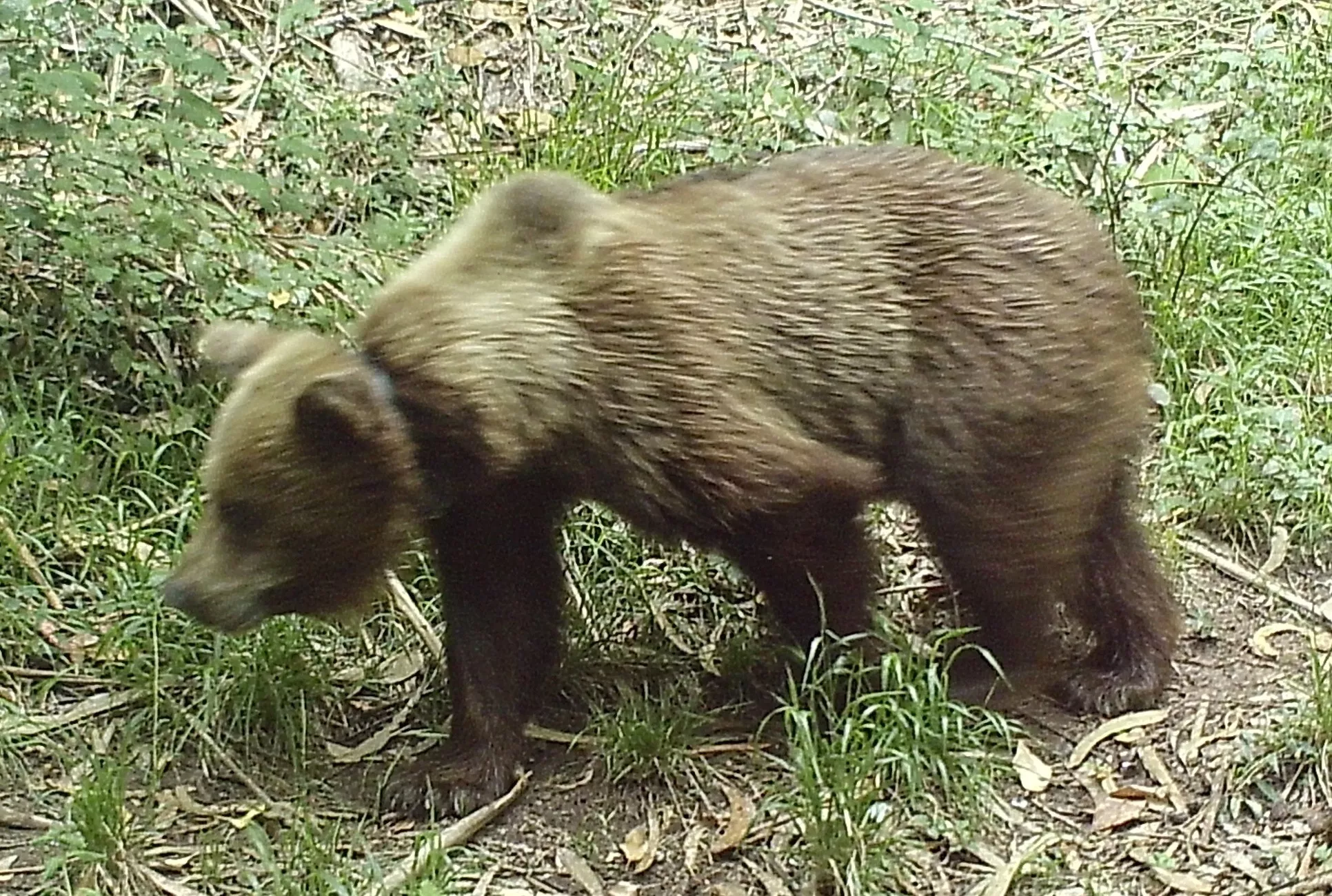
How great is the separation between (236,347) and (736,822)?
1.38 metres

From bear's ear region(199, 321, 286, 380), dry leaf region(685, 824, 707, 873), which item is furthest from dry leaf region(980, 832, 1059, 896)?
bear's ear region(199, 321, 286, 380)

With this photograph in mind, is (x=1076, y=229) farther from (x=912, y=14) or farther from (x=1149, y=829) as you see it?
(x=912, y=14)

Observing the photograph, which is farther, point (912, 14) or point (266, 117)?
point (912, 14)

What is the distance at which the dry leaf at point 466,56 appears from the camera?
647 cm

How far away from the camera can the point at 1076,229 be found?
391cm

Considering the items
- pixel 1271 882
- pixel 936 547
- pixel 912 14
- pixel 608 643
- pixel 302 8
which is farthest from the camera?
pixel 912 14

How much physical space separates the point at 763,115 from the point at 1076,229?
219 cm

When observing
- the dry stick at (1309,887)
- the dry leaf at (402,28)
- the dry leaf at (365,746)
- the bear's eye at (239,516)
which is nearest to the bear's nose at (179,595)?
the bear's eye at (239,516)

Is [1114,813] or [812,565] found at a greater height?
[812,565]

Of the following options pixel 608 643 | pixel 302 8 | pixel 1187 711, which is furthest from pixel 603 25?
pixel 1187 711

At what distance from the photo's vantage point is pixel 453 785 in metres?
3.79

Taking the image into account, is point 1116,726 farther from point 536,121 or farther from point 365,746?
point 536,121

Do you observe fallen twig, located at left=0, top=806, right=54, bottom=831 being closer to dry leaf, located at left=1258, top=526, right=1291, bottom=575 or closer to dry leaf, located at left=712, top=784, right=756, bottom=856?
dry leaf, located at left=712, top=784, right=756, bottom=856

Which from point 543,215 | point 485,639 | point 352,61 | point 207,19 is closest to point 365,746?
point 485,639
